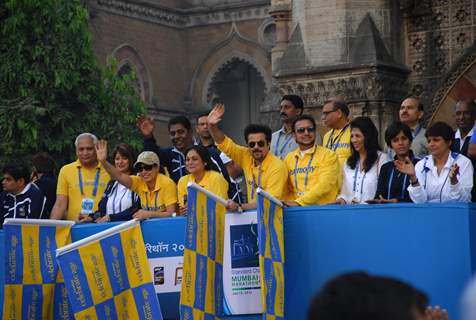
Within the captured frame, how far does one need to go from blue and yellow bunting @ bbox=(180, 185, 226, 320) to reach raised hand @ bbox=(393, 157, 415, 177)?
1.48 m

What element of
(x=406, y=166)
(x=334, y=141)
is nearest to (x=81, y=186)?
(x=334, y=141)

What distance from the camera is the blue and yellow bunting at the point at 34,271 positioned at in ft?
34.5

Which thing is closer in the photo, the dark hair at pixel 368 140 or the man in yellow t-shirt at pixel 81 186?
the dark hair at pixel 368 140

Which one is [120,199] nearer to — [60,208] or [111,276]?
[60,208]

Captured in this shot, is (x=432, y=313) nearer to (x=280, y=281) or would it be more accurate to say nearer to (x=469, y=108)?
(x=280, y=281)

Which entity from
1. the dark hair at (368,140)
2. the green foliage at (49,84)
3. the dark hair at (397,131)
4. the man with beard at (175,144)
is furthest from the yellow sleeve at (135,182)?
the green foliage at (49,84)

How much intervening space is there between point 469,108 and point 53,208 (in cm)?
384

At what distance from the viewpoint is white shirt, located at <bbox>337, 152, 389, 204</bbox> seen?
9.71 metres

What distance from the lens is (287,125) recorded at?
446 inches

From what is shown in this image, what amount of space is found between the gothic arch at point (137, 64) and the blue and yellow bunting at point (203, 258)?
41966 mm

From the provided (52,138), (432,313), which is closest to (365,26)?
(52,138)

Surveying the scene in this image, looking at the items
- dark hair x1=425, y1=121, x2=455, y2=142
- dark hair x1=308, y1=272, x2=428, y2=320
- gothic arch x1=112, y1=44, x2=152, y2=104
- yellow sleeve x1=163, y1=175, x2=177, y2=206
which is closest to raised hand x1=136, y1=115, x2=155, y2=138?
yellow sleeve x1=163, y1=175, x2=177, y2=206

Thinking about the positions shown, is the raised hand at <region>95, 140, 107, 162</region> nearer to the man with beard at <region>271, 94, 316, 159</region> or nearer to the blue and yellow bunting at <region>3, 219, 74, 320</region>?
Result: the blue and yellow bunting at <region>3, 219, 74, 320</region>

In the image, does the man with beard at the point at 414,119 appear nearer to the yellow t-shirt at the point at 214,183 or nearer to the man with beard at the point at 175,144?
the yellow t-shirt at the point at 214,183
